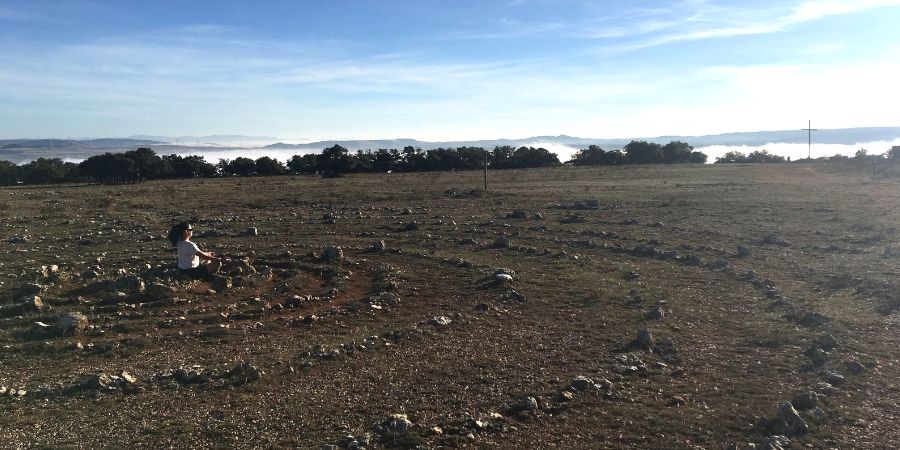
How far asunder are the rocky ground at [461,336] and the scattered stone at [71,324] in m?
0.03

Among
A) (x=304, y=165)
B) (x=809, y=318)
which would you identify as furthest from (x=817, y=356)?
(x=304, y=165)

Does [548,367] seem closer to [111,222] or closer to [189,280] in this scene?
[189,280]

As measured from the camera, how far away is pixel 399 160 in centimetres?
5834

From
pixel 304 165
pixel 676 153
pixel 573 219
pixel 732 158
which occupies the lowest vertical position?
pixel 573 219

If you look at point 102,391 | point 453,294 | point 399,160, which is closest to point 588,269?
point 453,294

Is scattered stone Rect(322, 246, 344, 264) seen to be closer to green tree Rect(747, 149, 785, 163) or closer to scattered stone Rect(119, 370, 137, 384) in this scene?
scattered stone Rect(119, 370, 137, 384)

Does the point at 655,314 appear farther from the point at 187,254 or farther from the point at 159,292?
the point at 187,254

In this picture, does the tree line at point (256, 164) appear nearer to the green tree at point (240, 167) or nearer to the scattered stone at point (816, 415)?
the green tree at point (240, 167)

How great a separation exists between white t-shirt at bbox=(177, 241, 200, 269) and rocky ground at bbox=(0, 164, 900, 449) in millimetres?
367

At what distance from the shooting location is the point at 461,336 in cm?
990

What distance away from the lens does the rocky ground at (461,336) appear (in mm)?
6711

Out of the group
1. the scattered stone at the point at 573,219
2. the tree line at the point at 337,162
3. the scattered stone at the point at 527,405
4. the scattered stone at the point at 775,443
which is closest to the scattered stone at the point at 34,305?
the scattered stone at the point at 527,405

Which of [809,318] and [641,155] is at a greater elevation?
[641,155]

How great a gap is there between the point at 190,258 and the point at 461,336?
6.67 metres
